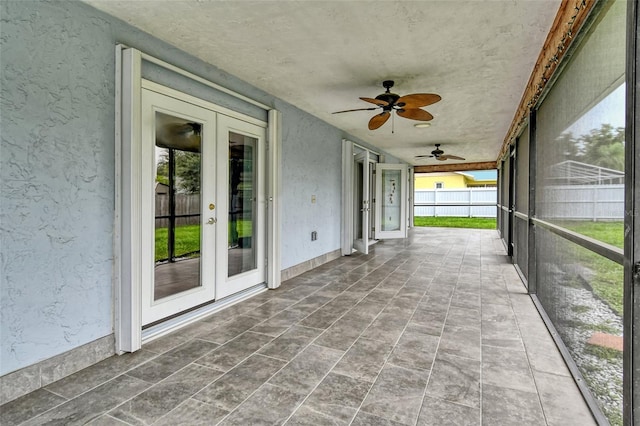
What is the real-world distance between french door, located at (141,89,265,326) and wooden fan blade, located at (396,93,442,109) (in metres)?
1.77

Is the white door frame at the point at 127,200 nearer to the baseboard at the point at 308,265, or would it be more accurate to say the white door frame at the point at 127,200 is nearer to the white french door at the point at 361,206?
the baseboard at the point at 308,265

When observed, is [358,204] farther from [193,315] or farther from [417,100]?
[193,315]

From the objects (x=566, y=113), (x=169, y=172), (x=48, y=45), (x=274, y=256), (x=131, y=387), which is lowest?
(x=131, y=387)

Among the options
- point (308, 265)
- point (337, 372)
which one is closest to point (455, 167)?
point (308, 265)

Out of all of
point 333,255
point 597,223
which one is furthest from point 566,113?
point 333,255

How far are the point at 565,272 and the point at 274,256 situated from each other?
303 centimetres

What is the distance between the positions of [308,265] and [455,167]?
31.7 feet

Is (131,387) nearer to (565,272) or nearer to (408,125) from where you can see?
(565,272)

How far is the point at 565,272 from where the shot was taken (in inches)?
102

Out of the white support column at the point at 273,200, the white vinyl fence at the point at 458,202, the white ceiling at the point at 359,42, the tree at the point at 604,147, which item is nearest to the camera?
the tree at the point at 604,147

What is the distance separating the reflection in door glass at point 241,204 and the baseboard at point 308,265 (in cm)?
75

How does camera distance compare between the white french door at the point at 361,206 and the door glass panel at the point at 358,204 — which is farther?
the door glass panel at the point at 358,204

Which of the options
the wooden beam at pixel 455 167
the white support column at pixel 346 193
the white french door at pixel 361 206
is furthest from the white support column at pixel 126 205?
the wooden beam at pixel 455 167

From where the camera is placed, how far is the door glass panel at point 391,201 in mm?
9087
